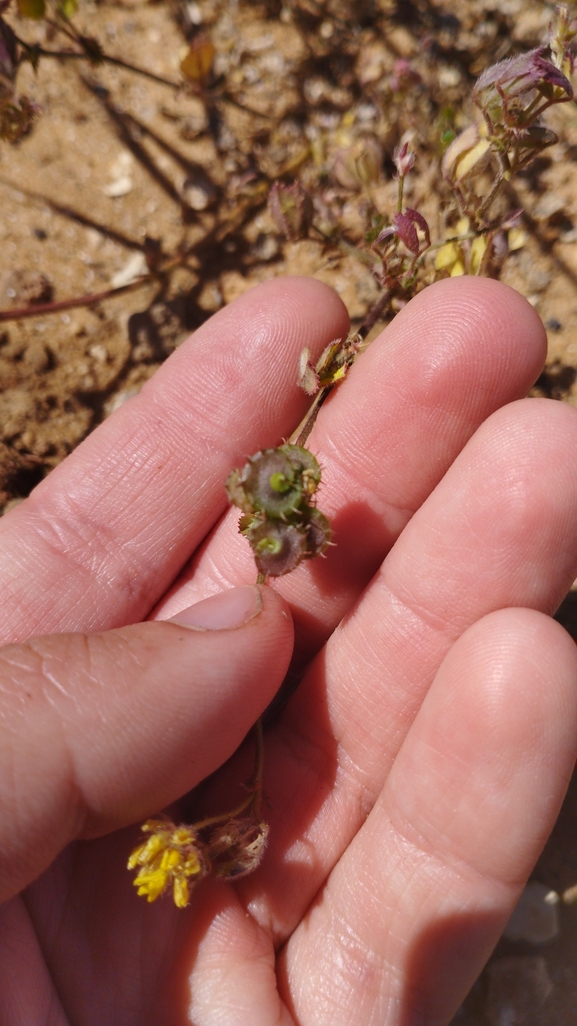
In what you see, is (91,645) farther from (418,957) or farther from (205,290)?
(205,290)

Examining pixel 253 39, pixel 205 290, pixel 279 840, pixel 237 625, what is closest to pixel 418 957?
pixel 279 840

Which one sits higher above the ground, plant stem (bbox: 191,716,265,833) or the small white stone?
plant stem (bbox: 191,716,265,833)

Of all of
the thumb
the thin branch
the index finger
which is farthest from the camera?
the thin branch

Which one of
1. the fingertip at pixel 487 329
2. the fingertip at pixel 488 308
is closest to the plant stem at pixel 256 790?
the fingertip at pixel 487 329

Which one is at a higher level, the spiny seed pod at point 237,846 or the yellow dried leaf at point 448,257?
the yellow dried leaf at point 448,257

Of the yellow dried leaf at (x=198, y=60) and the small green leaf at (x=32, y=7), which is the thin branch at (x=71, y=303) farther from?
the small green leaf at (x=32, y=7)

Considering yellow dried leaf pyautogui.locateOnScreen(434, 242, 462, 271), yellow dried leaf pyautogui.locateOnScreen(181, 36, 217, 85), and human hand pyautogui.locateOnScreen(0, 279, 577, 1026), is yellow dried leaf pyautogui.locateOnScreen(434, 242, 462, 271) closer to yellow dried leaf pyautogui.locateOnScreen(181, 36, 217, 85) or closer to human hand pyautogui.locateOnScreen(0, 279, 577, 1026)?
human hand pyautogui.locateOnScreen(0, 279, 577, 1026)

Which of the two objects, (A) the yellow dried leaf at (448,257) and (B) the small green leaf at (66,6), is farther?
(B) the small green leaf at (66,6)

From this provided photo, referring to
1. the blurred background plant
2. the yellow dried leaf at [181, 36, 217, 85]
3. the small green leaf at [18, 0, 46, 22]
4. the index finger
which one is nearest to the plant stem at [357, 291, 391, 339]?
the index finger
